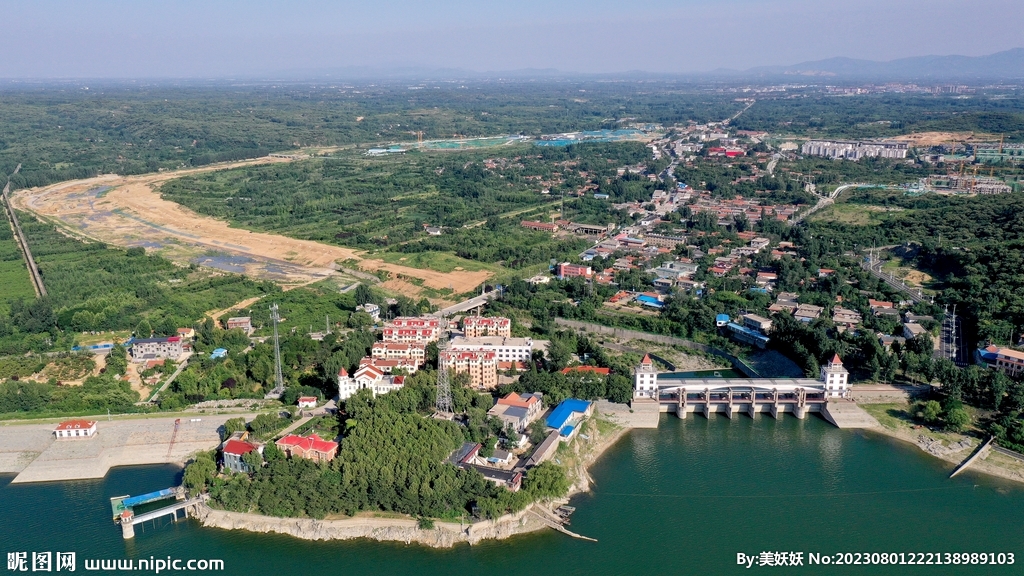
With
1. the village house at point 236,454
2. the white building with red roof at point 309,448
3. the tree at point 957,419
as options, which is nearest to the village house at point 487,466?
the white building with red roof at point 309,448

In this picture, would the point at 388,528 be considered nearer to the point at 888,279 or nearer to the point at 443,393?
the point at 443,393

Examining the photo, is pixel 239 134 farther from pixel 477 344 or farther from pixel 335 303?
pixel 477 344

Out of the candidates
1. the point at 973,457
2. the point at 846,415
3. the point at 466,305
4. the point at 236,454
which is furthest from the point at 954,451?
the point at 236,454

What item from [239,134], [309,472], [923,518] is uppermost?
[239,134]

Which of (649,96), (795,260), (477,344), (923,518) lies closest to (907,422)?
(923,518)

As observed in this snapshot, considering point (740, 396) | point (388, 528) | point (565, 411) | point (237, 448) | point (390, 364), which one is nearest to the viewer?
point (388, 528)

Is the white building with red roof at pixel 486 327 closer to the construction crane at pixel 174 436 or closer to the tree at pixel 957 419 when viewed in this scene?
the construction crane at pixel 174 436

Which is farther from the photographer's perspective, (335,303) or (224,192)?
(224,192)
